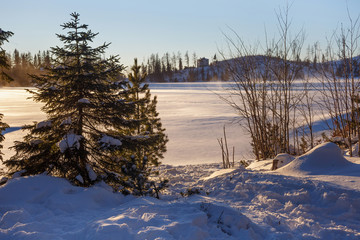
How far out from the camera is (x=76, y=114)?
6.17 meters

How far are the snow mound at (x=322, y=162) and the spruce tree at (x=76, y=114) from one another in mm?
3749

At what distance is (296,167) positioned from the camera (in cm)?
584

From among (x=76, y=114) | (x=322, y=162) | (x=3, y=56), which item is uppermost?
(x=3, y=56)

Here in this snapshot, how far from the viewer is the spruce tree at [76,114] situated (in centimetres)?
579

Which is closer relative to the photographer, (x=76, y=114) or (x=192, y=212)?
(x=192, y=212)

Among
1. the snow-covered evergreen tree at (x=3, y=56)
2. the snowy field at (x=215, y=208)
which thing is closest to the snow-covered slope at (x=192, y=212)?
the snowy field at (x=215, y=208)

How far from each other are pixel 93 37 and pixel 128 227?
4327 millimetres

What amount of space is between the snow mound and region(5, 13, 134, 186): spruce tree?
148 inches

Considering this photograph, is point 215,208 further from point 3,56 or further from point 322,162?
point 3,56

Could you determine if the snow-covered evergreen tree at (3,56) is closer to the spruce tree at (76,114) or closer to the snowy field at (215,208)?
the spruce tree at (76,114)

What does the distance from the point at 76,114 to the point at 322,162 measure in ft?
17.4

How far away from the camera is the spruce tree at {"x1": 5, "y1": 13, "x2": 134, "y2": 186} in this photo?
579 centimetres

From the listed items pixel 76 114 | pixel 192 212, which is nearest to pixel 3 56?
pixel 76 114

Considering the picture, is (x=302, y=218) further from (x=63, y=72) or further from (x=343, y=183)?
(x=63, y=72)
